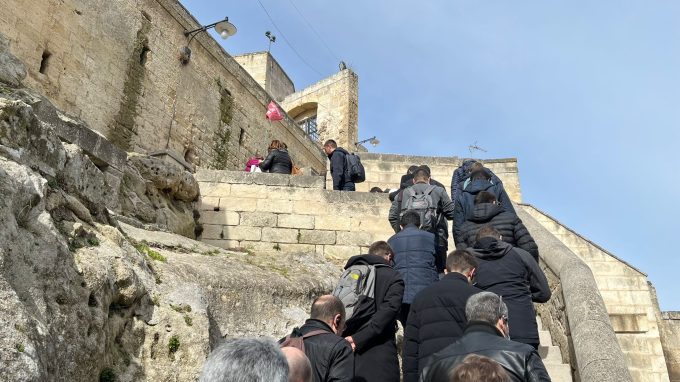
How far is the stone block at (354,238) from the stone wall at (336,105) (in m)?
17.3

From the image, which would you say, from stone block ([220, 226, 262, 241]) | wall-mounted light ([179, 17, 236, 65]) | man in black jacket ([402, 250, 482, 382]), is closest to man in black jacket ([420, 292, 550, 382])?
man in black jacket ([402, 250, 482, 382])

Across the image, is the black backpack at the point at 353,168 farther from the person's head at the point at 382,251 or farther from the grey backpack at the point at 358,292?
the grey backpack at the point at 358,292

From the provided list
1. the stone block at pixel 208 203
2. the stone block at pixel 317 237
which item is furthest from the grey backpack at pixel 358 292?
the stone block at pixel 208 203

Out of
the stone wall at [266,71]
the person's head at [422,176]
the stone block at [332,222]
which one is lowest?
the person's head at [422,176]

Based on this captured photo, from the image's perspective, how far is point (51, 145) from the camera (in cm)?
447

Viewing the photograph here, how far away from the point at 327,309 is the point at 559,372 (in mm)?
2813

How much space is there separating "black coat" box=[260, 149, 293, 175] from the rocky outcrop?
371 centimetres

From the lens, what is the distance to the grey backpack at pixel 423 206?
5.78 metres

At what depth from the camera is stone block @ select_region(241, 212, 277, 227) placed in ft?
28.4

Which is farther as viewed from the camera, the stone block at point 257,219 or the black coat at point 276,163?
the black coat at point 276,163

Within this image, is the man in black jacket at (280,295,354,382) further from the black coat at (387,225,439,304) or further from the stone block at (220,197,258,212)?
the stone block at (220,197,258,212)

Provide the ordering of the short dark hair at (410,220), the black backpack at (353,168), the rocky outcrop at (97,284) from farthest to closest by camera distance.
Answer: the black backpack at (353,168) → the short dark hair at (410,220) → the rocky outcrop at (97,284)

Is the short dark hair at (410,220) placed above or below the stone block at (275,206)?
below

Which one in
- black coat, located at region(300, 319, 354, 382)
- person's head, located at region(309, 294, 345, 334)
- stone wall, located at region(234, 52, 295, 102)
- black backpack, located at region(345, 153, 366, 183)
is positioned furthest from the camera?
stone wall, located at region(234, 52, 295, 102)
